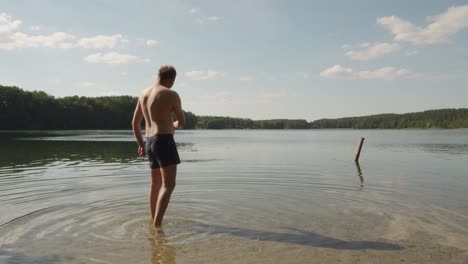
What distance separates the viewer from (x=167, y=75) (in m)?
6.66

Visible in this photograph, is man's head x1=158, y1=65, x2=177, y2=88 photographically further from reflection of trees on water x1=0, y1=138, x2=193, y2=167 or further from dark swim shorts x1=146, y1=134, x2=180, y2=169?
reflection of trees on water x1=0, y1=138, x2=193, y2=167

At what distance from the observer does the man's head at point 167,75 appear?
6648 mm

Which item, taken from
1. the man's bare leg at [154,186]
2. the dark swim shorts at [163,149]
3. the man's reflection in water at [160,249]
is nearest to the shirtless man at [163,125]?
the dark swim shorts at [163,149]

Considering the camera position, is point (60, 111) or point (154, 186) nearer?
point (154, 186)

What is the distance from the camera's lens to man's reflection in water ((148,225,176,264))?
5.33 meters

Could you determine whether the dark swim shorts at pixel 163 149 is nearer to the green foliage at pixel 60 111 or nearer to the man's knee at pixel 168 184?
the man's knee at pixel 168 184

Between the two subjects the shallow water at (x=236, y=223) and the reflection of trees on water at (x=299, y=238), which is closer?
the shallow water at (x=236, y=223)

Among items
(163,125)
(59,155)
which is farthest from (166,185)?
(59,155)

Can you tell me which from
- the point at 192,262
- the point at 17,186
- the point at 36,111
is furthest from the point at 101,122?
the point at 192,262

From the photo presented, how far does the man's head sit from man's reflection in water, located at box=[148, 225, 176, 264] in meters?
2.64

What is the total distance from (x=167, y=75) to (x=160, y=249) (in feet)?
9.69

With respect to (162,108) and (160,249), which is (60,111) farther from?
(160,249)

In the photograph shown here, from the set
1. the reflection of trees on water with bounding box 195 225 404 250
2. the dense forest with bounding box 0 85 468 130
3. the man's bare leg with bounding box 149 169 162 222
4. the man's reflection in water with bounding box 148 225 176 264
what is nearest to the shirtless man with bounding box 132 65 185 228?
the man's bare leg with bounding box 149 169 162 222

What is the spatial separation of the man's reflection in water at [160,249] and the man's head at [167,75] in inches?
104
